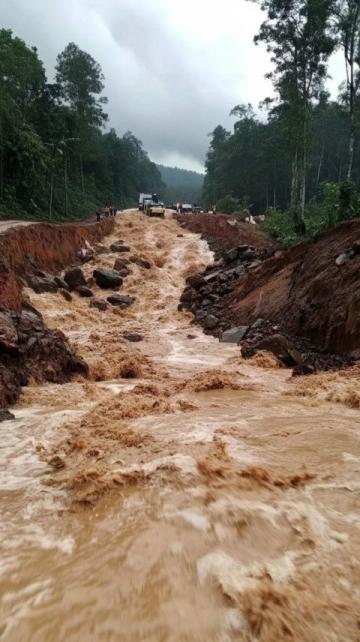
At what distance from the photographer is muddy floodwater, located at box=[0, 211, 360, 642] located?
280cm

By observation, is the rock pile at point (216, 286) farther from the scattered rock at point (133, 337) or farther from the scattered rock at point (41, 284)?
the scattered rock at point (41, 284)

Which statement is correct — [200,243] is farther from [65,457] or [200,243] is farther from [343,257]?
[65,457]

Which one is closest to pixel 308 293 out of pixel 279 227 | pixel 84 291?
pixel 84 291

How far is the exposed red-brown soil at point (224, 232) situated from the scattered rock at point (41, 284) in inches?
351

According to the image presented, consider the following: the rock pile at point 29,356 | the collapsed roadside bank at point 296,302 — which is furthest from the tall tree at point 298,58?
the rock pile at point 29,356

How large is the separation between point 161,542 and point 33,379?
5327 millimetres

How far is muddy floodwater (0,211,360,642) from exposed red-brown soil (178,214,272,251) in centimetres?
1405

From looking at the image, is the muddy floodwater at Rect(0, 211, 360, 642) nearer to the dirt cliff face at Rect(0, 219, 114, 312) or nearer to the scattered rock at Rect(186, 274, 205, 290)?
the dirt cliff face at Rect(0, 219, 114, 312)

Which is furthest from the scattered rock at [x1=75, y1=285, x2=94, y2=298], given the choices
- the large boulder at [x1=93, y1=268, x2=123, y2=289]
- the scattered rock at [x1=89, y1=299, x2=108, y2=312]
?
the large boulder at [x1=93, y1=268, x2=123, y2=289]

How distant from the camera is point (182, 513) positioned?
390 centimetres

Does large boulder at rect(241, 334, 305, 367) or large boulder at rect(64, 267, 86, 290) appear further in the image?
large boulder at rect(64, 267, 86, 290)

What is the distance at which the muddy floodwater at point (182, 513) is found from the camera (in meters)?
2.80

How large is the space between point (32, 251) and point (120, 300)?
4.01 meters

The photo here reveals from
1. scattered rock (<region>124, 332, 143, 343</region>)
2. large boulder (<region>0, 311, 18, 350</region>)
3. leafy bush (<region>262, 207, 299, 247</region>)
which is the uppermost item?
leafy bush (<region>262, 207, 299, 247</region>)
